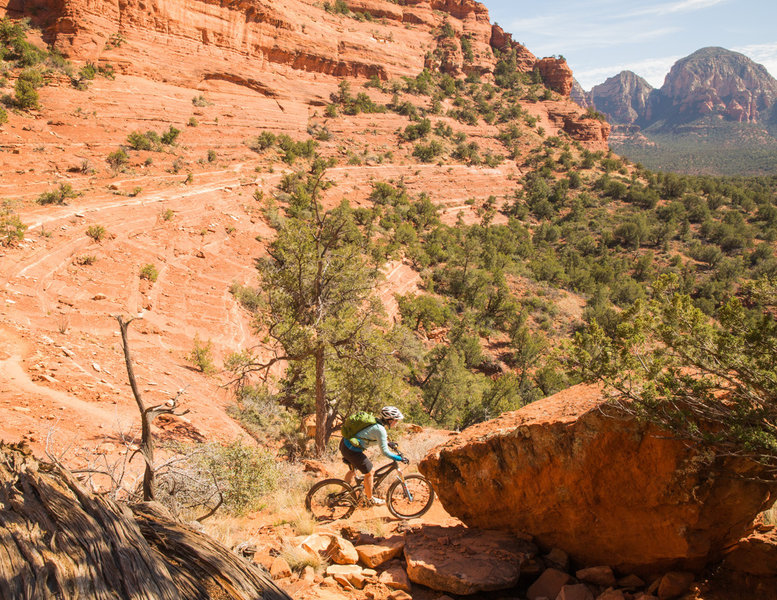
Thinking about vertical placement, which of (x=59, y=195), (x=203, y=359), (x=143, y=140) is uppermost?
(x=143, y=140)

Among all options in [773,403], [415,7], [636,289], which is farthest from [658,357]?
[415,7]

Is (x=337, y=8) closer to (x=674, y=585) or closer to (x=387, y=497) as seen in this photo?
(x=387, y=497)

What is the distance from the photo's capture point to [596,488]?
3.90 m

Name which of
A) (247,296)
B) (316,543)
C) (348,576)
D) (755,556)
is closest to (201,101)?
(247,296)

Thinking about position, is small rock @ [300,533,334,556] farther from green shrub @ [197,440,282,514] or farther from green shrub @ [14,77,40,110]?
green shrub @ [14,77,40,110]

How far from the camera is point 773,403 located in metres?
3.05

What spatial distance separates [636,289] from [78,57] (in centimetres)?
4537

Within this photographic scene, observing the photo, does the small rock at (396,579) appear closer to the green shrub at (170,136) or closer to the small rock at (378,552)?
the small rock at (378,552)

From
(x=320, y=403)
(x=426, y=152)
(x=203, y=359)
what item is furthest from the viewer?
(x=426, y=152)

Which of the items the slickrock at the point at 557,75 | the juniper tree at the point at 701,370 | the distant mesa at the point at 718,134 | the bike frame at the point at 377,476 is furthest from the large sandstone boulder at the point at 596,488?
the distant mesa at the point at 718,134

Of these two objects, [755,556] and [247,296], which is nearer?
[755,556]

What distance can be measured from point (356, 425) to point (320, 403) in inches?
138

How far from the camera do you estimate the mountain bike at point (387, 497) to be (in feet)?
17.3

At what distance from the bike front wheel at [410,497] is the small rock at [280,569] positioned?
64.8 inches
